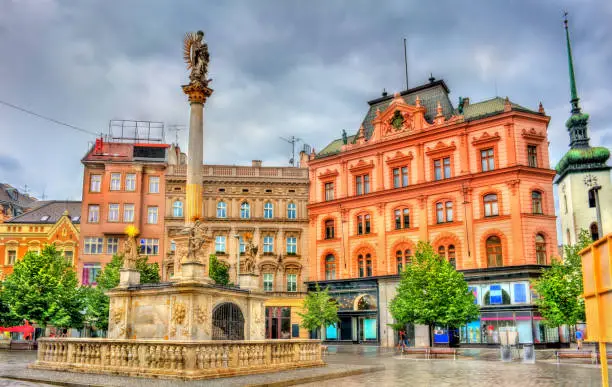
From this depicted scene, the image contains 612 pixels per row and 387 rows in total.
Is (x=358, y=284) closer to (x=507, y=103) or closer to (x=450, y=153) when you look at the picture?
(x=450, y=153)

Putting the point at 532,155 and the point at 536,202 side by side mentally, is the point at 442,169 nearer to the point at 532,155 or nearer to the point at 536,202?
the point at 532,155

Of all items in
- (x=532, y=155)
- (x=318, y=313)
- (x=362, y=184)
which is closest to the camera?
(x=532, y=155)

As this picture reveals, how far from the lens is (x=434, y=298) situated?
3625 cm

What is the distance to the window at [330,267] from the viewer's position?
54.0 meters

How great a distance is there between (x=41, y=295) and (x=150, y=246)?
13.7 m

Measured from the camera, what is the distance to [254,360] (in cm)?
1788

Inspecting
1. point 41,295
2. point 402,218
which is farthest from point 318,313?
point 41,295

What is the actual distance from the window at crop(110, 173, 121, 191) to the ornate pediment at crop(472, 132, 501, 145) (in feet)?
108

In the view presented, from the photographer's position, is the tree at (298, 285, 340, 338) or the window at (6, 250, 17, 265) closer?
the tree at (298, 285, 340, 338)

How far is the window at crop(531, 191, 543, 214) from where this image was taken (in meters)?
44.7

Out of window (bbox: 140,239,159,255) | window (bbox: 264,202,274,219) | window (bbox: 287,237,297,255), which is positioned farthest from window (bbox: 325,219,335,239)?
window (bbox: 140,239,159,255)

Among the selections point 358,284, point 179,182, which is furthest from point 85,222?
point 358,284

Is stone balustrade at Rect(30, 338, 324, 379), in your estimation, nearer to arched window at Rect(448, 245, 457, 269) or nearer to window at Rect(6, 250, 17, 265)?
arched window at Rect(448, 245, 457, 269)

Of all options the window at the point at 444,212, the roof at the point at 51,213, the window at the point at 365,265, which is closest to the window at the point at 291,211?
the window at the point at 365,265
